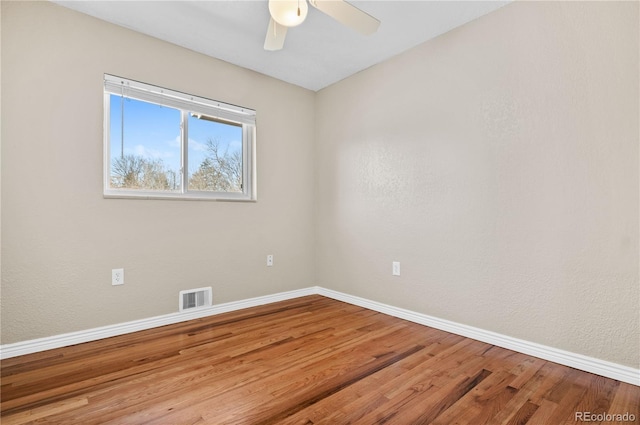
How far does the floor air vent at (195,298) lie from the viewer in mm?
2613

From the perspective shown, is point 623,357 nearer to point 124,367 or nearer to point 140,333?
point 124,367

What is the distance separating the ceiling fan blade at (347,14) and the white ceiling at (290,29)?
0.36m

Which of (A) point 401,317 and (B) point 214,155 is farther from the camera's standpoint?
(B) point 214,155

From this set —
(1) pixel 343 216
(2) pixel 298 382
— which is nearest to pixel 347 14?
(1) pixel 343 216

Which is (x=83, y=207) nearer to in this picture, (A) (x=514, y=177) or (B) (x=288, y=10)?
(B) (x=288, y=10)

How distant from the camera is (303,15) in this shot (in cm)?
159

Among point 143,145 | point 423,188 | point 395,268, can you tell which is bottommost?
point 395,268

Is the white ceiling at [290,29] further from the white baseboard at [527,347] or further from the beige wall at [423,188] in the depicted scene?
the white baseboard at [527,347]

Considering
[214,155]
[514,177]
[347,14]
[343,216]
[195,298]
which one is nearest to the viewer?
[347,14]

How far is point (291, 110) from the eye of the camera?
11.1 ft

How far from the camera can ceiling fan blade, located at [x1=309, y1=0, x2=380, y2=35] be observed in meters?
1.65

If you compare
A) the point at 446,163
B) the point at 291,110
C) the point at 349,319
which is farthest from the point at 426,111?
the point at 349,319

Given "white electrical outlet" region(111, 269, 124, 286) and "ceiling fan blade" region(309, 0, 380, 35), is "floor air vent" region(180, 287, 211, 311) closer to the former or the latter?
"white electrical outlet" region(111, 269, 124, 286)

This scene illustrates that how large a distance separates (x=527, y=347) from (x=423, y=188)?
130cm
